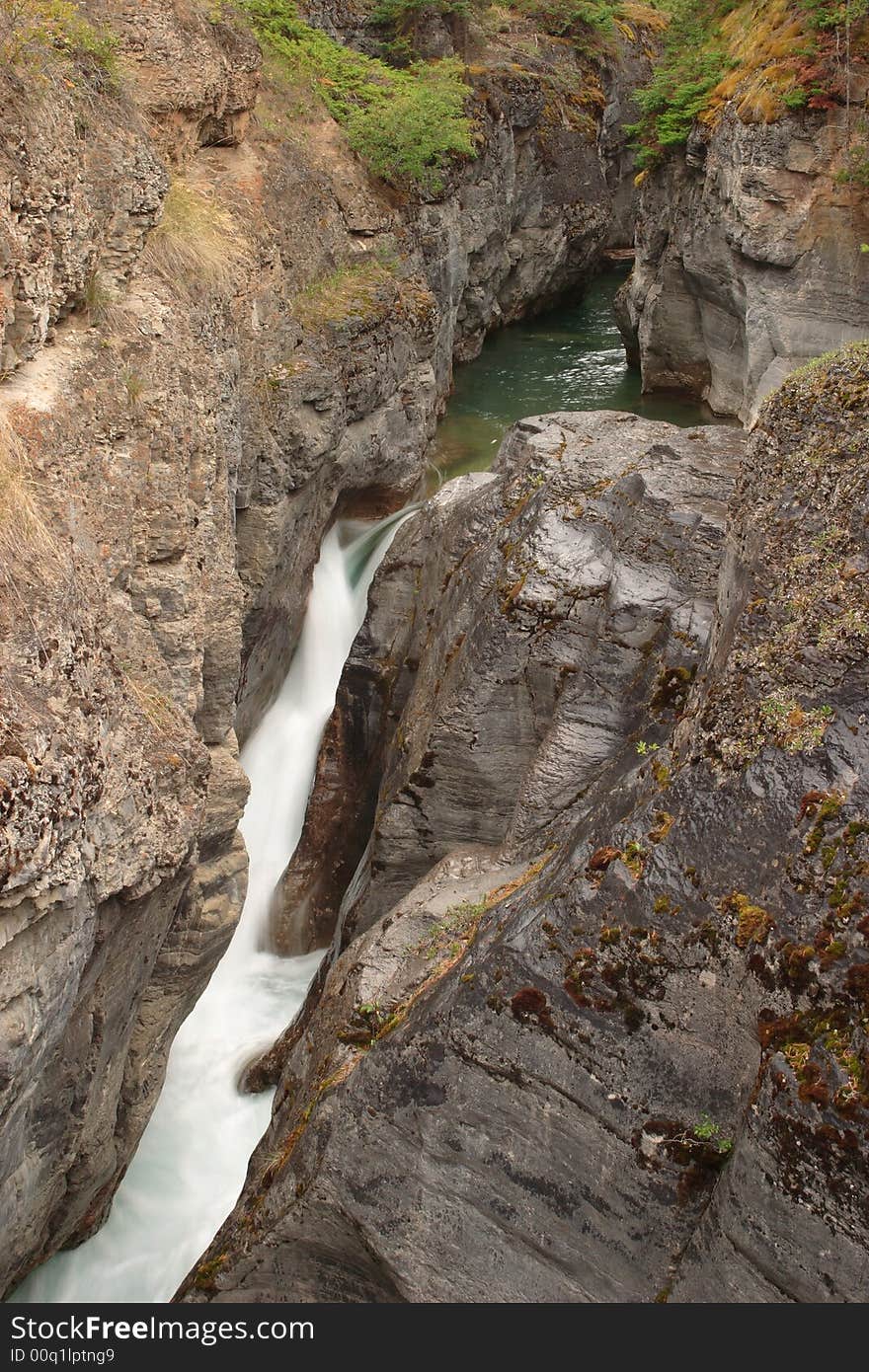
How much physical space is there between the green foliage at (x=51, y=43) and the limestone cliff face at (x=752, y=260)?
14118 millimetres

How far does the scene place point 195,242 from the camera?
15664mm

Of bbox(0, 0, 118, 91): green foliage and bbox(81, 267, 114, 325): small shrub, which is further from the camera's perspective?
bbox(81, 267, 114, 325): small shrub

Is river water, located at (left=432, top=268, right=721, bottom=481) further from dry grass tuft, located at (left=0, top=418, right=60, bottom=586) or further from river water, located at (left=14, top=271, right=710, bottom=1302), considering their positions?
dry grass tuft, located at (left=0, top=418, right=60, bottom=586)

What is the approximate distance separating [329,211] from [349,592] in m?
8.07

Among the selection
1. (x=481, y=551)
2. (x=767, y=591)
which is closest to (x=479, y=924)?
(x=767, y=591)

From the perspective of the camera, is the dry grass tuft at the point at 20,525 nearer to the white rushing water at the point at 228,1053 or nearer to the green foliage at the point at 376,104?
the white rushing water at the point at 228,1053

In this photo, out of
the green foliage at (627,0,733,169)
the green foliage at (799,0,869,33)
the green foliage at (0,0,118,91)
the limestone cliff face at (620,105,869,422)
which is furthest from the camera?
the green foliage at (627,0,733,169)

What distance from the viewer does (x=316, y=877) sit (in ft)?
49.2

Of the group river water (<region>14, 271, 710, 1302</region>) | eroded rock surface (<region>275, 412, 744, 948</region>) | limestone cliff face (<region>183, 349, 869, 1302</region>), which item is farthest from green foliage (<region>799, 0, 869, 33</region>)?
limestone cliff face (<region>183, 349, 869, 1302</region>)

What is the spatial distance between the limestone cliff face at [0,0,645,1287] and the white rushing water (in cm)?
51

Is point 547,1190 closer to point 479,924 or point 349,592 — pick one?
point 479,924

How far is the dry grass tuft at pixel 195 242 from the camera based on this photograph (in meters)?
14.5

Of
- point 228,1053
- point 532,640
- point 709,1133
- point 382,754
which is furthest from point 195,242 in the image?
point 709,1133

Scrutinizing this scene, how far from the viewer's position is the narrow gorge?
6.68 m
